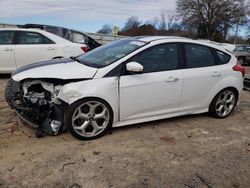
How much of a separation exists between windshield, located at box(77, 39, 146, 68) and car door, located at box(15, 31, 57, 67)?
3.73 meters

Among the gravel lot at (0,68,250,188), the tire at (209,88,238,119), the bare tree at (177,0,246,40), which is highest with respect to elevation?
the bare tree at (177,0,246,40)

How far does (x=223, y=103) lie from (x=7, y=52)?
5.93 meters

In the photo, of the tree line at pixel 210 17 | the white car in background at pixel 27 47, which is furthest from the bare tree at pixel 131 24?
the white car in background at pixel 27 47

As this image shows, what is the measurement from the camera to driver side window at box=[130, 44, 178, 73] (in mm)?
4493

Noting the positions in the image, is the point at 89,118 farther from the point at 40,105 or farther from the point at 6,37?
the point at 6,37

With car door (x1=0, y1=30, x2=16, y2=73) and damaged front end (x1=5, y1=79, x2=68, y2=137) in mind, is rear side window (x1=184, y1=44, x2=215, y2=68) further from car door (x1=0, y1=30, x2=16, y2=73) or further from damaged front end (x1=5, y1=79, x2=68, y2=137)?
car door (x1=0, y1=30, x2=16, y2=73)

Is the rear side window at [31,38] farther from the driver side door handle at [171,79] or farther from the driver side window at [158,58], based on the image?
the driver side door handle at [171,79]

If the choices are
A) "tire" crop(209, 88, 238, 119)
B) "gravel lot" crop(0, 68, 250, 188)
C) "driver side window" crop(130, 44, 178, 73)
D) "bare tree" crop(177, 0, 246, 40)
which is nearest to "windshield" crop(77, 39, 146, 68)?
"driver side window" crop(130, 44, 178, 73)

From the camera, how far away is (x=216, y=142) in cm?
434

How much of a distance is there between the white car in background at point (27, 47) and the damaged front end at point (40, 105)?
4135 millimetres

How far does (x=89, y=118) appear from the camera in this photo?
13.6 feet

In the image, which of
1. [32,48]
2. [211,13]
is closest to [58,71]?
[32,48]

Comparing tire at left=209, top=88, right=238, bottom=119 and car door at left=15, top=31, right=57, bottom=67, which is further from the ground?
car door at left=15, top=31, right=57, bottom=67

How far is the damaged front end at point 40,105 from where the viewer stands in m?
4.14
